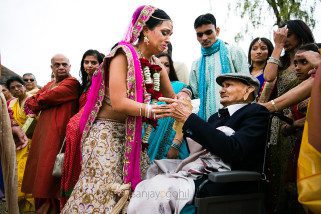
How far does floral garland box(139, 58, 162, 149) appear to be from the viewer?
2549mm

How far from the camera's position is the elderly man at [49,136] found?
4.01 meters

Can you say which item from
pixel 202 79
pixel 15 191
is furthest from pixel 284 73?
pixel 15 191

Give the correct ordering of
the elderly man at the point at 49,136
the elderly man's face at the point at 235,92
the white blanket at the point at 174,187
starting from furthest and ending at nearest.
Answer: the elderly man at the point at 49,136 < the elderly man's face at the point at 235,92 < the white blanket at the point at 174,187

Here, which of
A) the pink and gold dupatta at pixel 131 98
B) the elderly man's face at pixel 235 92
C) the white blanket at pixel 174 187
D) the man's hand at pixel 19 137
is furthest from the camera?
the elderly man's face at pixel 235 92

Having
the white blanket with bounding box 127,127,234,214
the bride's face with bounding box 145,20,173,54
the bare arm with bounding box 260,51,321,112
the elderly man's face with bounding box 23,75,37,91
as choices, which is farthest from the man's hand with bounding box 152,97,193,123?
the elderly man's face with bounding box 23,75,37,91

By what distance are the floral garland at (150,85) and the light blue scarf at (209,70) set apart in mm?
1310

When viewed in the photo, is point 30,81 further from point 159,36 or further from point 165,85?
point 159,36

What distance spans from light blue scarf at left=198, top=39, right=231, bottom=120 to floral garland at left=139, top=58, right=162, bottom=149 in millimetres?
1310

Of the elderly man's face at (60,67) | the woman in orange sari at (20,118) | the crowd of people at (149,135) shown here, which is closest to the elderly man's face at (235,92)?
the crowd of people at (149,135)

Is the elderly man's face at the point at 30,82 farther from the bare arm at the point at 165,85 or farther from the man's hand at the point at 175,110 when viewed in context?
the man's hand at the point at 175,110

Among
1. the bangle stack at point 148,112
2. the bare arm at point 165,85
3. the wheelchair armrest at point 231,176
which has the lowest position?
the wheelchair armrest at point 231,176

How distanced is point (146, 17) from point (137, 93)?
0.60 m

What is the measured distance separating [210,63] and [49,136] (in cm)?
206

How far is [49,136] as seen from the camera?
4.18 metres
